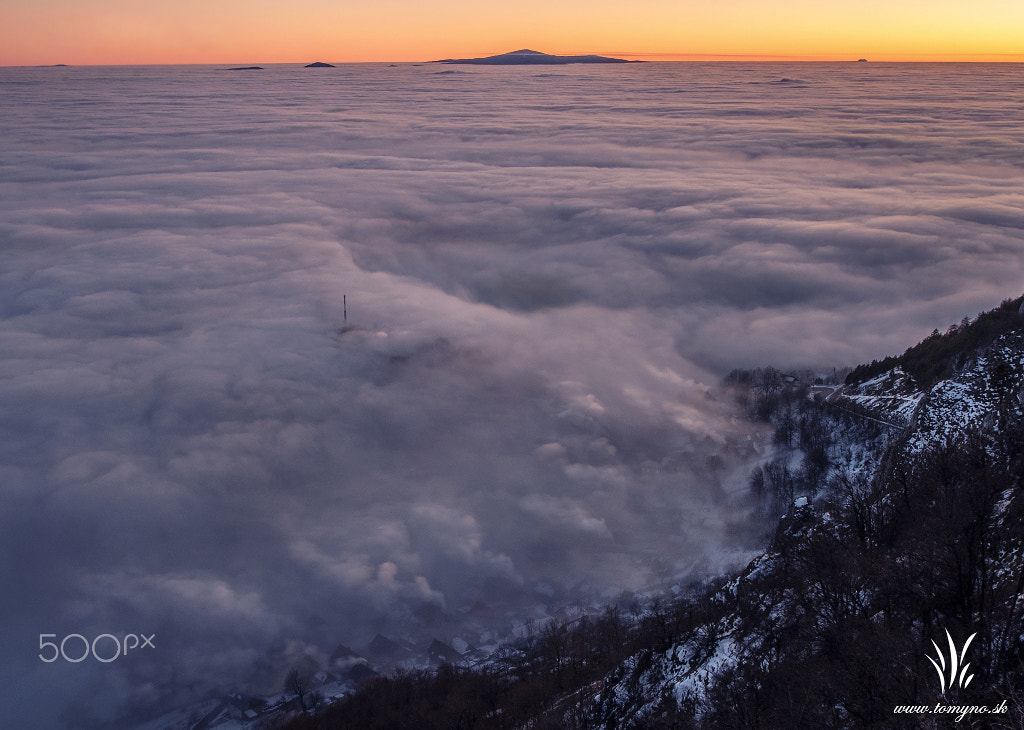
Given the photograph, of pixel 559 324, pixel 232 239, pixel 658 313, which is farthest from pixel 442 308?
pixel 232 239

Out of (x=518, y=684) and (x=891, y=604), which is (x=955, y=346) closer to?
(x=891, y=604)

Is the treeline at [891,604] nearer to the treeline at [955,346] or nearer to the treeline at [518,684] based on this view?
the treeline at [518,684]

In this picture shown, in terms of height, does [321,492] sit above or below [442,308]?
below

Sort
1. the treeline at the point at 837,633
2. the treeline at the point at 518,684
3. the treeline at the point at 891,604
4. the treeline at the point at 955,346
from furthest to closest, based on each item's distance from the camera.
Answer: the treeline at the point at 955,346
the treeline at the point at 518,684
the treeline at the point at 837,633
the treeline at the point at 891,604

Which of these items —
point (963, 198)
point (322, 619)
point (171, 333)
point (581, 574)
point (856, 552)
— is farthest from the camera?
point (963, 198)

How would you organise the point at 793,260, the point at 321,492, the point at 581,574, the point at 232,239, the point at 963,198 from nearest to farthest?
the point at 581,574
the point at 321,492
the point at 793,260
the point at 232,239
the point at 963,198

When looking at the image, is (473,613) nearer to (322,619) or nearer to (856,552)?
(322,619)

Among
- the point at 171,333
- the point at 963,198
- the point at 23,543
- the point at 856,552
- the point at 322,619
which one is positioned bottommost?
the point at 322,619

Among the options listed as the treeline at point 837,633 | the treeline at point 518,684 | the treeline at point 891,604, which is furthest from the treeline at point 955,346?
the treeline at point 518,684

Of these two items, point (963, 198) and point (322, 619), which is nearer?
point (322, 619)
